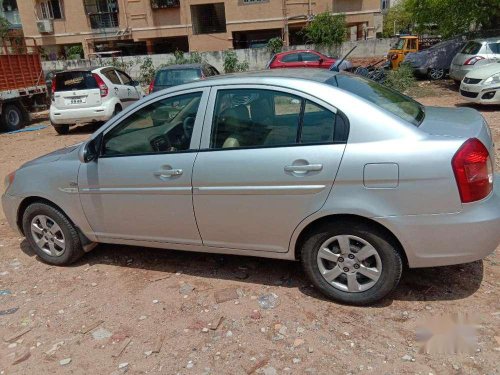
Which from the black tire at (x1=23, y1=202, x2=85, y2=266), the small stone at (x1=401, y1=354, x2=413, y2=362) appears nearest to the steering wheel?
the black tire at (x1=23, y1=202, x2=85, y2=266)

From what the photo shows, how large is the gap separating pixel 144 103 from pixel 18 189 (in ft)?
5.09

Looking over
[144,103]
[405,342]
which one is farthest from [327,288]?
[144,103]

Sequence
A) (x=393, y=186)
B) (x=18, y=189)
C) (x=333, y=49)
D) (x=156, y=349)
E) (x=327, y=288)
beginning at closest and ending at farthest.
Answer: (x=393, y=186)
(x=156, y=349)
(x=327, y=288)
(x=18, y=189)
(x=333, y=49)

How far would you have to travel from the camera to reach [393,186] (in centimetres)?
266

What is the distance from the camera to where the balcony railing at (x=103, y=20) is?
100 ft

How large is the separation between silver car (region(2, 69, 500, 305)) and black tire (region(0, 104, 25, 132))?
34.9 ft

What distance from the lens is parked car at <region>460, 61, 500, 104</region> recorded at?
984 centimetres

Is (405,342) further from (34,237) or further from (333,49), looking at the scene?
(333,49)

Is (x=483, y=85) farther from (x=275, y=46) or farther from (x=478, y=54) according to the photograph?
(x=275, y=46)

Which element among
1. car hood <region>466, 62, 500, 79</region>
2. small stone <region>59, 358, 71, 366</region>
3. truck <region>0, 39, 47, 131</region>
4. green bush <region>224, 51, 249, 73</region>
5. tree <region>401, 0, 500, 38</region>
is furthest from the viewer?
green bush <region>224, 51, 249, 73</region>

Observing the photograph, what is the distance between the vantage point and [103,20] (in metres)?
A: 30.9

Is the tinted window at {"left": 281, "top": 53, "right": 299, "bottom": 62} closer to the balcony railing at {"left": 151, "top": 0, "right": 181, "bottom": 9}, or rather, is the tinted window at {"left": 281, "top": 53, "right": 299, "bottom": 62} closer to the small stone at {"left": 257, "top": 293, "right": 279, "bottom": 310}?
the balcony railing at {"left": 151, "top": 0, "right": 181, "bottom": 9}

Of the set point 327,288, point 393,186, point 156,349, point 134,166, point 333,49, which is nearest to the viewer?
point 393,186

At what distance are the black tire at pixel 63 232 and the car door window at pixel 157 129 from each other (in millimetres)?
821
